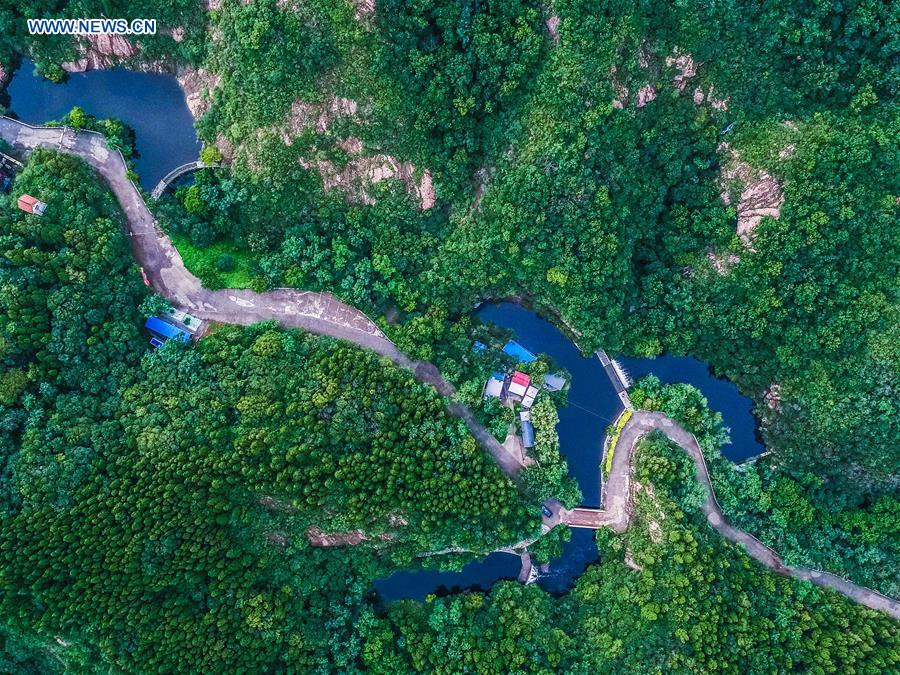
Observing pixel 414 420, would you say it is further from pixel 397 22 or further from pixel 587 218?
pixel 397 22

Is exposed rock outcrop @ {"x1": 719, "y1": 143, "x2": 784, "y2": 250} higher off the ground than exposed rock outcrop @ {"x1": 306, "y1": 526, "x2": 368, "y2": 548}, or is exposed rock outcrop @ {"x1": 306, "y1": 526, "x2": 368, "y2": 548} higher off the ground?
exposed rock outcrop @ {"x1": 719, "y1": 143, "x2": 784, "y2": 250}

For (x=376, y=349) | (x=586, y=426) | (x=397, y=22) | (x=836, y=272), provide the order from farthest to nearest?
1. (x=586, y=426)
2. (x=376, y=349)
3. (x=836, y=272)
4. (x=397, y=22)

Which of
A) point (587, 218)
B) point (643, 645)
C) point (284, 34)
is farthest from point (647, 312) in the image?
point (284, 34)

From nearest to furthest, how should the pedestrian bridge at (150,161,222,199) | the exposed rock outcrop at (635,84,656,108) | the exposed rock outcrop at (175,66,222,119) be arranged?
the exposed rock outcrop at (635,84,656,108) < the exposed rock outcrop at (175,66,222,119) < the pedestrian bridge at (150,161,222,199)

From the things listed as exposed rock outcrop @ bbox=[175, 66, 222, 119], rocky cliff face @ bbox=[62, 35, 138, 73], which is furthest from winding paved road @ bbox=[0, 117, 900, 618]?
exposed rock outcrop @ bbox=[175, 66, 222, 119]

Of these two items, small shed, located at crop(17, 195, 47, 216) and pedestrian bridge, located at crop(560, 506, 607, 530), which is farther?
pedestrian bridge, located at crop(560, 506, 607, 530)

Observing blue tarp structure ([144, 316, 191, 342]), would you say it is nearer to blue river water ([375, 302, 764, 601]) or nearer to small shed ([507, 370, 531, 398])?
blue river water ([375, 302, 764, 601])

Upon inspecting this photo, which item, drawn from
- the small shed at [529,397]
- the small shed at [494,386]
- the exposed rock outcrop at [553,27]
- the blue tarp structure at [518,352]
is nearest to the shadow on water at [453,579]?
the small shed at [529,397]
